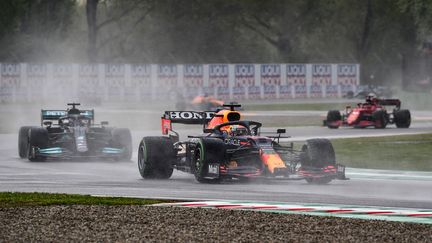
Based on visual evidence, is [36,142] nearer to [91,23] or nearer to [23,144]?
[23,144]

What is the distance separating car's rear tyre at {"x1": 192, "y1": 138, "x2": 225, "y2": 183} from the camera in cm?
2064

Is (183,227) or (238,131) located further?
(238,131)

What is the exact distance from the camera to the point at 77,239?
13.1 metres

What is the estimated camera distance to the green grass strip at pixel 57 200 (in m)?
17.0

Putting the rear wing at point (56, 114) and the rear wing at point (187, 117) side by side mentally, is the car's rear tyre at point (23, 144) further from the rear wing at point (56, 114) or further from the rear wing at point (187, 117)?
the rear wing at point (187, 117)

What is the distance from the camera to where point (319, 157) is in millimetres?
20688

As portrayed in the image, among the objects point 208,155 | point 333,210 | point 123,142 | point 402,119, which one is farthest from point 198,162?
point 402,119

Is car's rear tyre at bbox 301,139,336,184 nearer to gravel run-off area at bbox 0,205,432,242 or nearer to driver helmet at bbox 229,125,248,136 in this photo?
driver helmet at bbox 229,125,248,136

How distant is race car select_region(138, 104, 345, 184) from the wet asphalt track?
25 centimetres

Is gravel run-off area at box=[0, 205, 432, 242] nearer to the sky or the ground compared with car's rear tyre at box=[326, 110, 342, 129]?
nearer to the ground

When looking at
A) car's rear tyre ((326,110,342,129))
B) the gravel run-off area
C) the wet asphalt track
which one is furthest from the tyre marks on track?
car's rear tyre ((326,110,342,129))

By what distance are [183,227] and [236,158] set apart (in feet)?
23.0

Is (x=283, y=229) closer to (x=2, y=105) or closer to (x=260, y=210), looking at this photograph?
(x=260, y=210)

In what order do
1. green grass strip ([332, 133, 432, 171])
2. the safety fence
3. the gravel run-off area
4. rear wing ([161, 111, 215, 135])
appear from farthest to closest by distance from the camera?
the safety fence < green grass strip ([332, 133, 432, 171]) < rear wing ([161, 111, 215, 135]) < the gravel run-off area
